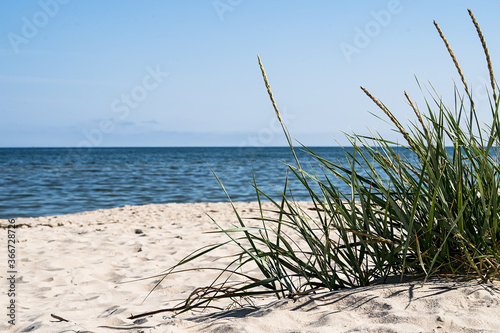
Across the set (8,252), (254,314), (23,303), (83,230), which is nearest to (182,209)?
(83,230)

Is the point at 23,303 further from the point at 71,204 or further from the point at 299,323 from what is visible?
the point at 71,204

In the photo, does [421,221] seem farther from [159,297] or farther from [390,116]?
[159,297]

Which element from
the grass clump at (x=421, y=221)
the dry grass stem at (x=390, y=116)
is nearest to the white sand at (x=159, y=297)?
the grass clump at (x=421, y=221)

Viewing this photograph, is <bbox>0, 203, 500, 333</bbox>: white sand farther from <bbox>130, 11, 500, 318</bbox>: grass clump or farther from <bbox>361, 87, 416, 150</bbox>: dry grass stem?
<bbox>361, 87, 416, 150</bbox>: dry grass stem

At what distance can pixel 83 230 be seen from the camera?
20.9ft

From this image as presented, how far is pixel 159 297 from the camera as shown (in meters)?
3.13

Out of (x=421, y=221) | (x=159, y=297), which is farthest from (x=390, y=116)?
(x=159, y=297)

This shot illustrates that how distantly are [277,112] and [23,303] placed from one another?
2.58 meters

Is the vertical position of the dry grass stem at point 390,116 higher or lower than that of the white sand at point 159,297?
higher

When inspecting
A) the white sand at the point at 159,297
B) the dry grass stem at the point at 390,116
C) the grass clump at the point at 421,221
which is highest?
the dry grass stem at the point at 390,116

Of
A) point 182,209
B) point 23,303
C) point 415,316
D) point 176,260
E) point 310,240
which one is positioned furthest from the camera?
point 182,209

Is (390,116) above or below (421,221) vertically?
above

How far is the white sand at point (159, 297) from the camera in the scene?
1722 millimetres

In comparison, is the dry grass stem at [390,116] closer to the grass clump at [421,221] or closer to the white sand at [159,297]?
the grass clump at [421,221]
